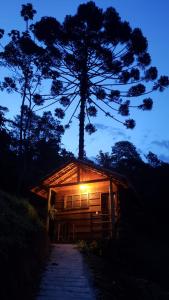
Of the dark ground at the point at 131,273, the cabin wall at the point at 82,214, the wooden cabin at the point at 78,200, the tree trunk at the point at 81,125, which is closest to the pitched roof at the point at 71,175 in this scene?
the wooden cabin at the point at 78,200

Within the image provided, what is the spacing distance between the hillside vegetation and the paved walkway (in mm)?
348

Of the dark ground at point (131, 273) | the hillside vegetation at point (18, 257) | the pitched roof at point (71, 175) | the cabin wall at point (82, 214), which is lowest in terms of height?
the dark ground at point (131, 273)

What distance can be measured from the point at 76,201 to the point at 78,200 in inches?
5.3

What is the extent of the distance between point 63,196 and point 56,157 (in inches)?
594

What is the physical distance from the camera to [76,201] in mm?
18312

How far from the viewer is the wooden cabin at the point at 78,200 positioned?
16.8 m

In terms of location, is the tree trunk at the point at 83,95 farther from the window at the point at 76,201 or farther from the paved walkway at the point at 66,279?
the paved walkway at the point at 66,279

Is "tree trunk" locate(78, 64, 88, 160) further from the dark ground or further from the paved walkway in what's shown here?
the paved walkway

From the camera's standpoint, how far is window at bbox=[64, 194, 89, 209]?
18.1 metres

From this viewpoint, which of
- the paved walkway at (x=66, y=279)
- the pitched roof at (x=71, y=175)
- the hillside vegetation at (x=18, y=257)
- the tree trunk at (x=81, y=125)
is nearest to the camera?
the hillside vegetation at (x=18, y=257)

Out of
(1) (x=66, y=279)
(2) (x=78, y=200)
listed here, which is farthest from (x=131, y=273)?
(2) (x=78, y=200)

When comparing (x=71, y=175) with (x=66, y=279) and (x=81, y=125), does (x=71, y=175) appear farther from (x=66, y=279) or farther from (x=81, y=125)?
(x=66, y=279)

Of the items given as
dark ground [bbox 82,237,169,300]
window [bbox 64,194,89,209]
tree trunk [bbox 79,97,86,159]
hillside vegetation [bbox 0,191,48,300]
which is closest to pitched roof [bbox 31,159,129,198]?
window [bbox 64,194,89,209]

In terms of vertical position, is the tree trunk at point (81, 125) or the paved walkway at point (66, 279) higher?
the tree trunk at point (81, 125)
